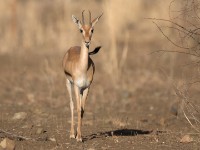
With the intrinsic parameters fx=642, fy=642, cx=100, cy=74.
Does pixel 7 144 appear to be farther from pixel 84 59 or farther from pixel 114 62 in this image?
pixel 114 62

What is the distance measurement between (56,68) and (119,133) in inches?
276

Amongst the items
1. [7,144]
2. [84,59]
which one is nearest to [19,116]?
[84,59]

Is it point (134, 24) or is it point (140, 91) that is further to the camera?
point (134, 24)

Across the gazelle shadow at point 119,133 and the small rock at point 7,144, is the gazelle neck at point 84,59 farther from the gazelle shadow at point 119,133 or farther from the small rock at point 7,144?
the small rock at point 7,144

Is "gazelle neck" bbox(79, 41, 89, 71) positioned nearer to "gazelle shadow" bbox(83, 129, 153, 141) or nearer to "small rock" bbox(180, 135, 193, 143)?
"gazelle shadow" bbox(83, 129, 153, 141)

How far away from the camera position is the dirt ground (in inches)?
324

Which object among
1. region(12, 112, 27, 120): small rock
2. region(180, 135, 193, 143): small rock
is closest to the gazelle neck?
region(180, 135, 193, 143): small rock

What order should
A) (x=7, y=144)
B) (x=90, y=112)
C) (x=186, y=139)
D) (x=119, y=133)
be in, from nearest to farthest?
(x=7, y=144)
(x=186, y=139)
(x=119, y=133)
(x=90, y=112)

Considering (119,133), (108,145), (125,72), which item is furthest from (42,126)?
(125,72)

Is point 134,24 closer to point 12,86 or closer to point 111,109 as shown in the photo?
point 12,86

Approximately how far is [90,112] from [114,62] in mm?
4039

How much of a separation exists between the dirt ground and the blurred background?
0.02 meters

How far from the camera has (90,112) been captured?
11.7m

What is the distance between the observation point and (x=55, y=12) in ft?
86.1
